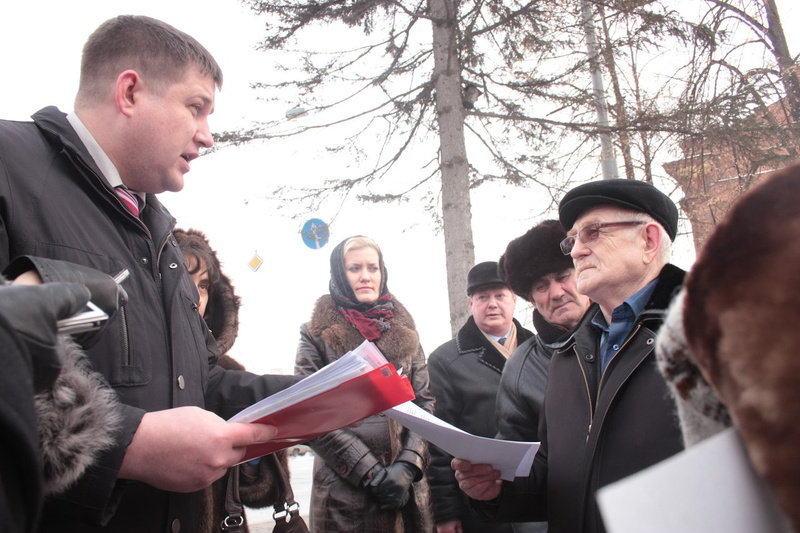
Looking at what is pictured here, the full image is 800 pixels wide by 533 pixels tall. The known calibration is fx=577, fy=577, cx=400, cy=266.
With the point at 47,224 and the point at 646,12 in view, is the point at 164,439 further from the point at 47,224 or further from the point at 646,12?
the point at 646,12

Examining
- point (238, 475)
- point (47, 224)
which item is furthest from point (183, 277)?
point (238, 475)

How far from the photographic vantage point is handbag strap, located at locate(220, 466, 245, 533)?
2.60 metres

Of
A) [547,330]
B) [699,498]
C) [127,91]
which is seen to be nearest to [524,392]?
[547,330]

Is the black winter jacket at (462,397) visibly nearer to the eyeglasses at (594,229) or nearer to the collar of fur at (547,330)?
the collar of fur at (547,330)

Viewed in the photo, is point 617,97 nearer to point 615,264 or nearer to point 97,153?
point 615,264

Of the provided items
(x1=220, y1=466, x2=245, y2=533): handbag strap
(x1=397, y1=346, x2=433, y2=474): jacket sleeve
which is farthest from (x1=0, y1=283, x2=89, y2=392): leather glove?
(x1=397, y1=346, x2=433, y2=474): jacket sleeve

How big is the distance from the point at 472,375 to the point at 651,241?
5.48ft

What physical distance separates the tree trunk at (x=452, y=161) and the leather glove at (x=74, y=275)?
5348 millimetres

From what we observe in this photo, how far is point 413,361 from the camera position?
3623 mm

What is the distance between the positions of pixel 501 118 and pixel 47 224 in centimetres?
646

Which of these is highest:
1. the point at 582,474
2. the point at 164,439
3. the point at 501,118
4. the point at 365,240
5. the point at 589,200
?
the point at 501,118

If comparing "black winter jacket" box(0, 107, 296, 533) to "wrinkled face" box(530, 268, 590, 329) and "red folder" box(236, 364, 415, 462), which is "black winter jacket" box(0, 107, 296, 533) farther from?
"wrinkled face" box(530, 268, 590, 329)

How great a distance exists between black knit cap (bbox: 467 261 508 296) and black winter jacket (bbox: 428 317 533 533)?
10.5 inches

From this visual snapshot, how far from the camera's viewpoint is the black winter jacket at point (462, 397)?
324cm
